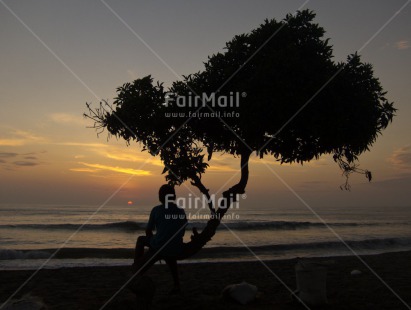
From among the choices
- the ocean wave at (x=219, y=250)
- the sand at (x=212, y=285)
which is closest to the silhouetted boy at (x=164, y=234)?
the sand at (x=212, y=285)

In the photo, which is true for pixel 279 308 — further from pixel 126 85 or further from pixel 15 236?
pixel 15 236

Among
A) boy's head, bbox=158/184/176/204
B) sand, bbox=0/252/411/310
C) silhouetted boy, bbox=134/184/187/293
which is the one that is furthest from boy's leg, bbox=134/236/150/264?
sand, bbox=0/252/411/310

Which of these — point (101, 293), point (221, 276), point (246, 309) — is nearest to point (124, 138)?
point (101, 293)

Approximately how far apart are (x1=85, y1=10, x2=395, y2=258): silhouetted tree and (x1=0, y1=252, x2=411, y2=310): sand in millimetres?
1976

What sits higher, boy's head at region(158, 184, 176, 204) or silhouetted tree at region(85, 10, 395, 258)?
silhouetted tree at region(85, 10, 395, 258)

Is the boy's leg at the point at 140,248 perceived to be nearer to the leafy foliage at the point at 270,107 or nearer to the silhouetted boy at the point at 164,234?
the silhouetted boy at the point at 164,234

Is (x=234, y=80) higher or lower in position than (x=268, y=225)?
higher

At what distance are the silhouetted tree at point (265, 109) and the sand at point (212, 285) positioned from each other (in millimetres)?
1976

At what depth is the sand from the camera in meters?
9.22

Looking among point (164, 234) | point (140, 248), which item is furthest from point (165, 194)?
point (140, 248)

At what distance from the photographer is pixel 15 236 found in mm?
37938

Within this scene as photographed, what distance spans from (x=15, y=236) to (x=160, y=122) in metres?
31.0

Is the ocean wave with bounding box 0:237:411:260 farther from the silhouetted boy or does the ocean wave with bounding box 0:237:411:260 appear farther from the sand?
the silhouetted boy

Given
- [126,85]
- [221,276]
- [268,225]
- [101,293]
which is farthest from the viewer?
[268,225]
